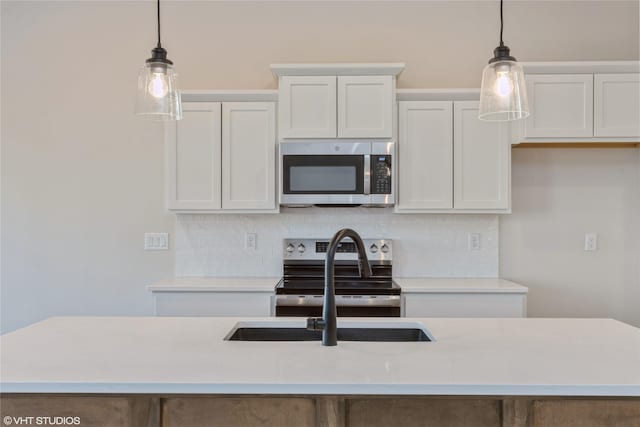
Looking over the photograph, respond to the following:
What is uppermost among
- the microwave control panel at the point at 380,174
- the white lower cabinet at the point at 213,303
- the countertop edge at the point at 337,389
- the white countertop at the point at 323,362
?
the microwave control panel at the point at 380,174

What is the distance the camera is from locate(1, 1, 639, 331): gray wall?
334cm

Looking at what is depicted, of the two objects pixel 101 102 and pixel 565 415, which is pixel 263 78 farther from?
pixel 565 415

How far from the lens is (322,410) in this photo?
116cm

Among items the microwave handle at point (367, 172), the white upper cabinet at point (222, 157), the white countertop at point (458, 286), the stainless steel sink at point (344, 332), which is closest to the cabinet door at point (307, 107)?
the white upper cabinet at point (222, 157)

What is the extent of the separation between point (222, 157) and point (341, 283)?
114 centimetres

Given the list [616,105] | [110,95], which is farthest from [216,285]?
[616,105]

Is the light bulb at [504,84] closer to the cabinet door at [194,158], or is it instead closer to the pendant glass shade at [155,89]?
the pendant glass shade at [155,89]

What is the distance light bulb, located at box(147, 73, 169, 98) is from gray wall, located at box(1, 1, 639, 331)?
5.67 ft

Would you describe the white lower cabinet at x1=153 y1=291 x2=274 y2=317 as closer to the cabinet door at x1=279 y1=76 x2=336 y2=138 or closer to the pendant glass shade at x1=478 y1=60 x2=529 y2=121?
the cabinet door at x1=279 y1=76 x2=336 y2=138

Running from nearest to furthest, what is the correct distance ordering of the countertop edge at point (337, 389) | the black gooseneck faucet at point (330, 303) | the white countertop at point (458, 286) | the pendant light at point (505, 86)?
1. the countertop edge at point (337, 389)
2. the black gooseneck faucet at point (330, 303)
3. the pendant light at point (505, 86)
4. the white countertop at point (458, 286)

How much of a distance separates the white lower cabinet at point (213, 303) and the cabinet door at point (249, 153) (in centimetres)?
60

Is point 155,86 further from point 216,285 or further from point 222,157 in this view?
point 216,285

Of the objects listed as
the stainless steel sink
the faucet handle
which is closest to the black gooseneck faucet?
the faucet handle

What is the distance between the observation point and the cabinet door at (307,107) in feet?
9.52
